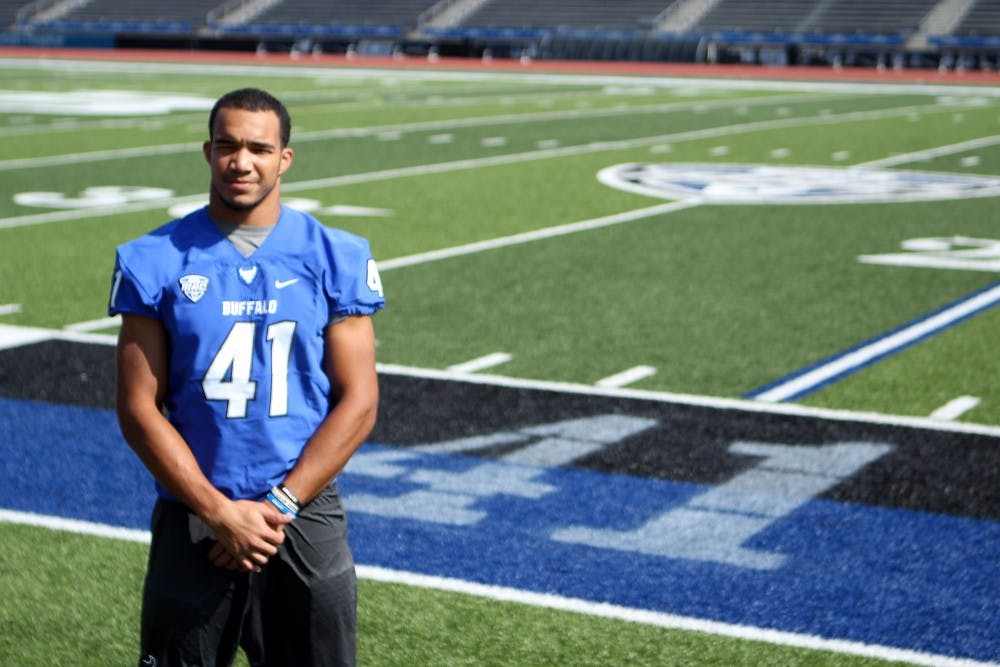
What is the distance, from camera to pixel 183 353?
2887 millimetres

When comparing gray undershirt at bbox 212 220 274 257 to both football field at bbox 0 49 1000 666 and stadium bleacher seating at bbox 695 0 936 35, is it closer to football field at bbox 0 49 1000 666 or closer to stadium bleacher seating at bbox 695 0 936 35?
football field at bbox 0 49 1000 666

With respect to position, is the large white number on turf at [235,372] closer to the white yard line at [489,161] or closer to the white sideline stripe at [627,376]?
the white sideline stripe at [627,376]

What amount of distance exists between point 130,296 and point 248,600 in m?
0.60

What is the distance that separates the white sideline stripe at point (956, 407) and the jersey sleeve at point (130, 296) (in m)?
4.52

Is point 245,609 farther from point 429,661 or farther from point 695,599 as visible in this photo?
point 695,599

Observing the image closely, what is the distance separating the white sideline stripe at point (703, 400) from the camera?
650 cm

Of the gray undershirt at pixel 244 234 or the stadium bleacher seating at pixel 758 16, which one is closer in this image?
the gray undershirt at pixel 244 234

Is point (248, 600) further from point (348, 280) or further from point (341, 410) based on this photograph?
point (348, 280)

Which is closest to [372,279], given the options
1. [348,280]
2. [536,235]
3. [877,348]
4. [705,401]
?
[348,280]

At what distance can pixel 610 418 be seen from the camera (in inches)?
258

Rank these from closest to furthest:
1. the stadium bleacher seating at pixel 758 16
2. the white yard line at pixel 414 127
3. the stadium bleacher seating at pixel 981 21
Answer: the white yard line at pixel 414 127 → the stadium bleacher seating at pixel 981 21 → the stadium bleacher seating at pixel 758 16

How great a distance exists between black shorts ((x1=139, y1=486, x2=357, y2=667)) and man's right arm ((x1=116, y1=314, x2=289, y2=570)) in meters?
0.07

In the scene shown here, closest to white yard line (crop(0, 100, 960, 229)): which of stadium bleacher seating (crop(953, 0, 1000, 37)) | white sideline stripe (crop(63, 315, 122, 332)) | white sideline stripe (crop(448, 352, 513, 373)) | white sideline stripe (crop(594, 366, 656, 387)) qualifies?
white sideline stripe (crop(63, 315, 122, 332))

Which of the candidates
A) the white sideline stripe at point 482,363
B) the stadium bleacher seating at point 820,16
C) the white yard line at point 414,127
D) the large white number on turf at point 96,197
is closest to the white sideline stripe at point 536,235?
the white sideline stripe at point 482,363
